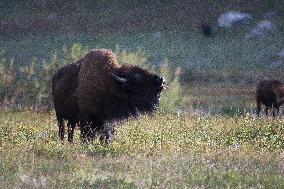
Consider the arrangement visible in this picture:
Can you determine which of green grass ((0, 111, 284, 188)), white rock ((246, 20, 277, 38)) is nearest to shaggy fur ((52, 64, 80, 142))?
green grass ((0, 111, 284, 188))

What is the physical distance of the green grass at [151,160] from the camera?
8289 millimetres

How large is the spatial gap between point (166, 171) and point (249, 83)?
138ft

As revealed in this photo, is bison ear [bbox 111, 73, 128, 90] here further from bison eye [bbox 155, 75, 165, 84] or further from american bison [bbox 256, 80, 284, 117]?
american bison [bbox 256, 80, 284, 117]

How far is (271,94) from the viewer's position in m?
31.8

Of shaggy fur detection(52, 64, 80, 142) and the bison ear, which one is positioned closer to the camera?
the bison ear

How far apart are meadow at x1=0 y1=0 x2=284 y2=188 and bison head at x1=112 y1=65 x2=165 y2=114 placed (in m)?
0.48

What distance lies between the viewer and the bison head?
42.4 ft

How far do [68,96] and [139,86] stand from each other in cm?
202

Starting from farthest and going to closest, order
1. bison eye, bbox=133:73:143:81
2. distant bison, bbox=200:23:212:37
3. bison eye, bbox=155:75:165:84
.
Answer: distant bison, bbox=200:23:212:37, bison eye, bbox=133:73:143:81, bison eye, bbox=155:75:165:84

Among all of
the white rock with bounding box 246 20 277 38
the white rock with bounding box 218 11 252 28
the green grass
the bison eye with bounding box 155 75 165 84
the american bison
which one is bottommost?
the green grass

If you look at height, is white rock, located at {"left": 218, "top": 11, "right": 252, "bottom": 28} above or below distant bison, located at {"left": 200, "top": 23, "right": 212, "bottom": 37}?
above

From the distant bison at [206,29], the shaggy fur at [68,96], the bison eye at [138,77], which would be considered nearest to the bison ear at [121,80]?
the bison eye at [138,77]

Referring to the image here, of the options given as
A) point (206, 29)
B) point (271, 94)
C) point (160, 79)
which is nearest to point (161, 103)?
point (271, 94)

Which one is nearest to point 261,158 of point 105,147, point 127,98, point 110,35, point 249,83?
point 105,147
